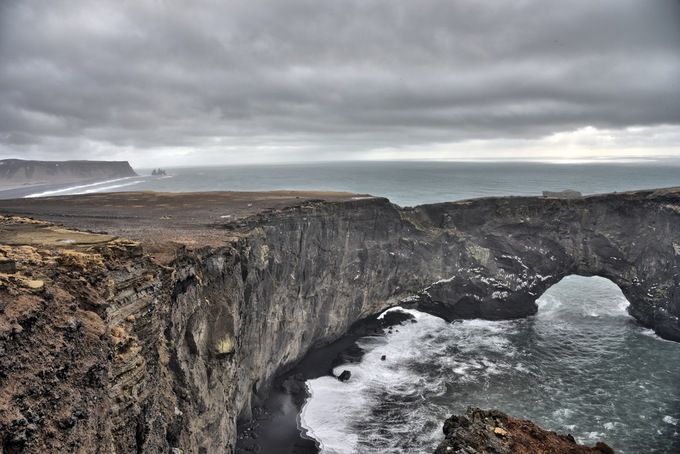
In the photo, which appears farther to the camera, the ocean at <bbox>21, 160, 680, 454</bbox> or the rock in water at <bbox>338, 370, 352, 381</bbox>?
the rock in water at <bbox>338, 370, 352, 381</bbox>

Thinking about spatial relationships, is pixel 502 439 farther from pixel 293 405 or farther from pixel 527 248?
pixel 527 248

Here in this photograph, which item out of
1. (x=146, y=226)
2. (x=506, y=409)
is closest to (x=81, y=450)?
(x=146, y=226)

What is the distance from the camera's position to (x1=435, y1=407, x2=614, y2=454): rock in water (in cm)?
1400

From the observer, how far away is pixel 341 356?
1599 inches

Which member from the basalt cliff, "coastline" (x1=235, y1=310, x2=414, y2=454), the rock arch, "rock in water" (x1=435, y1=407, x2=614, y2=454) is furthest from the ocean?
"rock in water" (x1=435, y1=407, x2=614, y2=454)

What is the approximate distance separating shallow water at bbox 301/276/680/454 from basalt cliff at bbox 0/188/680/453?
4.36 metres

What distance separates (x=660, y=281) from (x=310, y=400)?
40666mm

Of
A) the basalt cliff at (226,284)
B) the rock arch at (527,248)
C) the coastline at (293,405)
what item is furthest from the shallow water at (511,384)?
the basalt cliff at (226,284)

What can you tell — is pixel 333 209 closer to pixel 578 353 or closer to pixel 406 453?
pixel 406 453

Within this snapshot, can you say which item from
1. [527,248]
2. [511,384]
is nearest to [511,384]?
[511,384]

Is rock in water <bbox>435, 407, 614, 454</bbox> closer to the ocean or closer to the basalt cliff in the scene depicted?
the basalt cliff

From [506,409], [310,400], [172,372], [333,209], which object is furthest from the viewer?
[333,209]

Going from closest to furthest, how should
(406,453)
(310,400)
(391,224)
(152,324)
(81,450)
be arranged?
1. (81,450)
2. (152,324)
3. (406,453)
4. (310,400)
5. (391,224)

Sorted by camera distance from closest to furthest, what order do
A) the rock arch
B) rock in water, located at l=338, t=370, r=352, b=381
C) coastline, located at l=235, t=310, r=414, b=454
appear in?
coastline, located at l=235, t=310, r=414, b=454
rock in water, located at l=338, t=370, r=352, b=381
the rock arch
